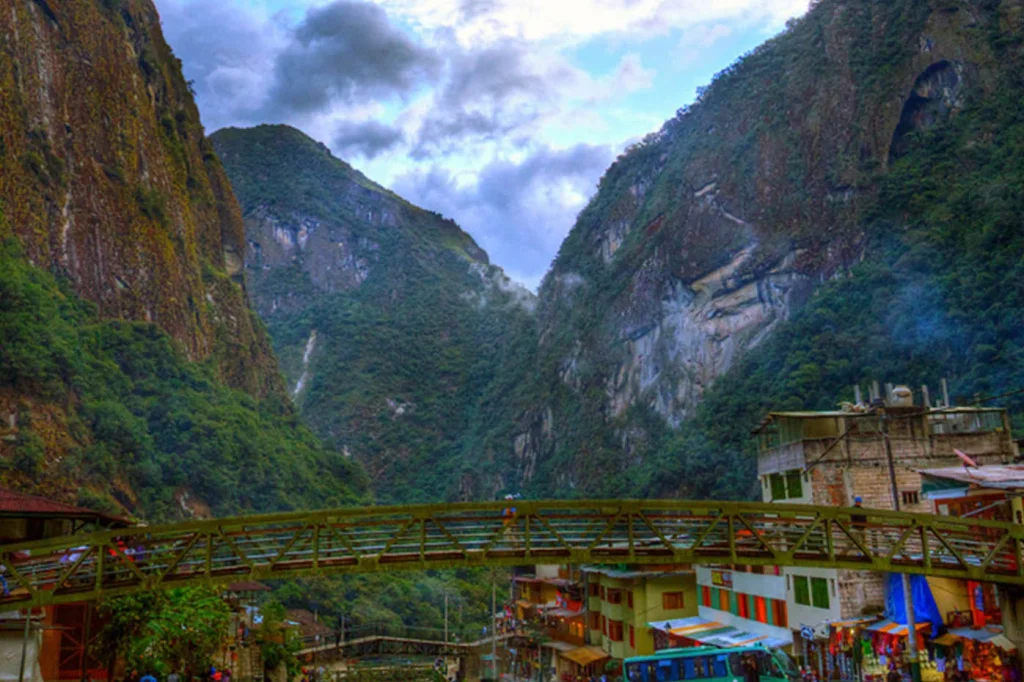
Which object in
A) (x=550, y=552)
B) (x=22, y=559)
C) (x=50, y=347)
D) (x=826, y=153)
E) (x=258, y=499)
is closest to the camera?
(x=550, y=552)

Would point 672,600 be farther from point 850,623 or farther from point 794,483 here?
point 850,623

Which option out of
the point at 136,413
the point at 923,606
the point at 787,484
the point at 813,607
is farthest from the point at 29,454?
the point at 923,606

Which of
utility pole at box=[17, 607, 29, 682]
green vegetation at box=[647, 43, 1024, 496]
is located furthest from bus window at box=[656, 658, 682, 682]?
green vegetation at box=[647, 43, 1024, 496]

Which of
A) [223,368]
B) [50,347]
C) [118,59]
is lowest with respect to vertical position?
[50,347]

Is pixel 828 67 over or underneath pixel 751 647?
over

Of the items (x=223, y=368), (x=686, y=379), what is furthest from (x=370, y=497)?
(x=686, y=379)

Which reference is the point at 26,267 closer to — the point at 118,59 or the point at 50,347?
the point at 50,347
